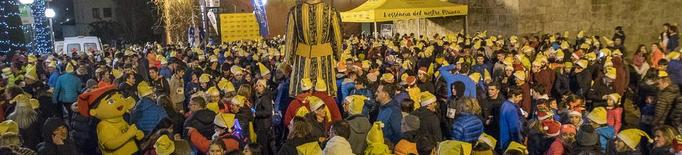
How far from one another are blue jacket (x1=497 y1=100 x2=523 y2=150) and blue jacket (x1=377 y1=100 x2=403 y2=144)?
3.59 ft

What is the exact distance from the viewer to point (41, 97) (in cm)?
924

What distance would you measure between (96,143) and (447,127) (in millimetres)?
3784

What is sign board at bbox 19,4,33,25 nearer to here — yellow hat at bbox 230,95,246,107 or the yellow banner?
the yellow banner

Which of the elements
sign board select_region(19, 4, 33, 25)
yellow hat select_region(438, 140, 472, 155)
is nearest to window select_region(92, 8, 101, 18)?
sign board select_region(19, 4, 33, 25)

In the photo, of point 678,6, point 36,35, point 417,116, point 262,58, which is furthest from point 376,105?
point 36,35

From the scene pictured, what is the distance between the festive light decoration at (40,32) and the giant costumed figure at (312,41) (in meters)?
19.4

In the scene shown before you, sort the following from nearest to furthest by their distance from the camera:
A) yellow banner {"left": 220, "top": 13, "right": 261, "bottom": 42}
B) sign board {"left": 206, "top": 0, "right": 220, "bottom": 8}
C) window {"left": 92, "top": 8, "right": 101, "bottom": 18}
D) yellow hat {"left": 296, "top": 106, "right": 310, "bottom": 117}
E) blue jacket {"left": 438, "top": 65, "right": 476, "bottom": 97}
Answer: yellow hat {"left": 296, "top": 106, "right": 310, "bottom": 117}
blue jacket {"left": 438, "top": 65, "right": 476, "bottom": 97}
sign board {"left": 206, "top": 0, "right": 220, "bottom": 8}
yellow banner {"left": 220, "top": 13, "right": 261, "bottom": 42}
window {"left": 92, "top": 8, "right": 101, "bottom": 18}

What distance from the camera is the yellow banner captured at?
74.9 feet

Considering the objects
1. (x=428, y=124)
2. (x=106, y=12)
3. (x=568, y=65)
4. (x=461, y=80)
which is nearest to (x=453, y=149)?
(x=428, y=124)

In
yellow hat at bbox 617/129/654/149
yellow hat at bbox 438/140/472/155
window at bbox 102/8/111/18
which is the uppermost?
window at bbox 102/8/111/18

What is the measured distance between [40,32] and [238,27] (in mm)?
9372

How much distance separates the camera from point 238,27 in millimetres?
23422

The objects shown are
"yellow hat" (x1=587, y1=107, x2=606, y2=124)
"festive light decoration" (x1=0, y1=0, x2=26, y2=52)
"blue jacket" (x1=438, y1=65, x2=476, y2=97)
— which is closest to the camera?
"yellow hat" (x1=587, y1=107, x2=606, y2=124)

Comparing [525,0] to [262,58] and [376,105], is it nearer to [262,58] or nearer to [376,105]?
[262,58]
